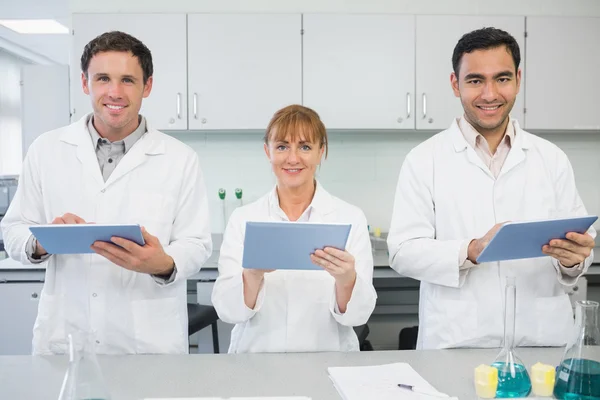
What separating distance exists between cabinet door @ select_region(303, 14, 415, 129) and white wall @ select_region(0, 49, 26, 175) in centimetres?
412

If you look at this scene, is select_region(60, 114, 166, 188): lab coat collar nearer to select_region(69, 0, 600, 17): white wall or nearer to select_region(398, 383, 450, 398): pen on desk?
select_region(398, 383, 450, 398): pen on desk

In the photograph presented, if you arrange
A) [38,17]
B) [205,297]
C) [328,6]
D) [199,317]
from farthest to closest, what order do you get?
[38,17], [328,6], [205,297], [199,317]

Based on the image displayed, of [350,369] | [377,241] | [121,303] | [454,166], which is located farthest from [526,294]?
[377,241]

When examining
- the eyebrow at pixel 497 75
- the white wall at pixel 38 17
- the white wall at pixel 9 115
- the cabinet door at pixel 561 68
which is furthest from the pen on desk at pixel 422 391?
the white wall at pixel 9 115

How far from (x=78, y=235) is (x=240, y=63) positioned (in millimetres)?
2094

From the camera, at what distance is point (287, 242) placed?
135 cm

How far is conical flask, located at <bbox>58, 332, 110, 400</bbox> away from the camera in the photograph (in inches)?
35.6

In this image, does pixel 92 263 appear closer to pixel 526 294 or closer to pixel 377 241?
pixel 526 294

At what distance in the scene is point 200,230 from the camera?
1.81 metres

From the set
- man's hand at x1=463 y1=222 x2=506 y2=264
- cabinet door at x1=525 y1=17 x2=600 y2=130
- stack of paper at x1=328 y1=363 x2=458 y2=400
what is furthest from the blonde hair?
cabinet door at x1=525 y1=17 x2=600 y2=130

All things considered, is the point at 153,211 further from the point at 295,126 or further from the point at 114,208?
the point at 295,126

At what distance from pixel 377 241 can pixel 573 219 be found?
207cm

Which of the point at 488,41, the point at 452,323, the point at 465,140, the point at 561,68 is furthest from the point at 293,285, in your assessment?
the point at 561,68

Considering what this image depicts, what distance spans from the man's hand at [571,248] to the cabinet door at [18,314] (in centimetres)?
245
